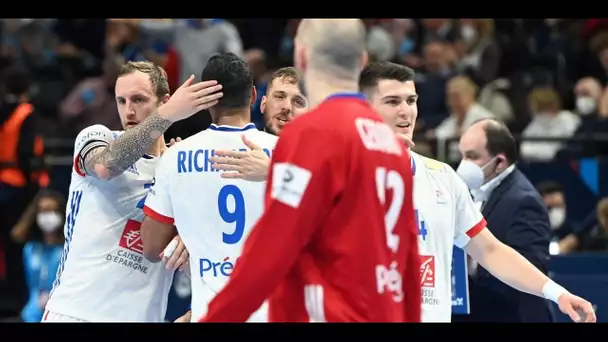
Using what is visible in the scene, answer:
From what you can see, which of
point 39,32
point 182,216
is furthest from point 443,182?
point 39,32

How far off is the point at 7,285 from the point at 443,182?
6414 mm

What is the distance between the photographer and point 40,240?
11.1 m

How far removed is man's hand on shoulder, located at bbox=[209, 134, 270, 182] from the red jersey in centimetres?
124

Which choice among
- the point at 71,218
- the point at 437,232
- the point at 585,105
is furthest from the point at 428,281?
the point at 585,105

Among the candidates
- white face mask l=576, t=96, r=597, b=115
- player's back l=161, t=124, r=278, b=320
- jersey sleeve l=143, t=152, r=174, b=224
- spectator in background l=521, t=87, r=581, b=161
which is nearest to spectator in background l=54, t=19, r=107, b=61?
spectator in background l=521, t=87, r=581, b=161

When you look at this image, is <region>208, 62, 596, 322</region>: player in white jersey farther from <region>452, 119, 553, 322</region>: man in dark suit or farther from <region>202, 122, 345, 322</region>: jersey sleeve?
<region>202, 122, 345, 322</region>: jersey sleeve

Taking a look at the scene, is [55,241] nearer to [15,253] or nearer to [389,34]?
[15,253]

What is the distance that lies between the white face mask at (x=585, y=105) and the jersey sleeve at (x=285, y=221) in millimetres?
10048

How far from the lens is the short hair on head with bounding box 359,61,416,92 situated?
19.2ft

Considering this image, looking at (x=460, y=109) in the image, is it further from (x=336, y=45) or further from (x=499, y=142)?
(x=336, y=45)

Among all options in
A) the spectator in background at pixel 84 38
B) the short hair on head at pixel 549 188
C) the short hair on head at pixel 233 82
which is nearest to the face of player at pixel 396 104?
the short hair on head at pixel 233 82

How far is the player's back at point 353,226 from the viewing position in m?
3.56

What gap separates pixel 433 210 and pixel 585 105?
26.3 feet

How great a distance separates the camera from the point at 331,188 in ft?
11.6
